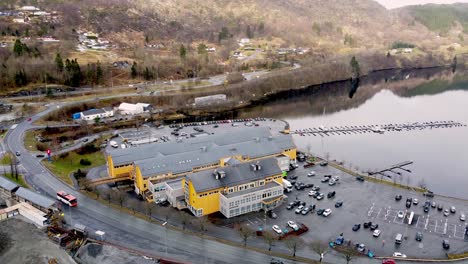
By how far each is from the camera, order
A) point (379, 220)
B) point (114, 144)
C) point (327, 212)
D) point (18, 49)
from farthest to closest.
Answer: point (18, 49)
point (114, 144)
point (327, 212)
point (379, 220)

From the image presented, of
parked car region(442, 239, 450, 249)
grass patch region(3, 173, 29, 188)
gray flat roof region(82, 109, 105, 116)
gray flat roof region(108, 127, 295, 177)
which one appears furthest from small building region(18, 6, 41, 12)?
parked car region(442, 239, 450, 249)

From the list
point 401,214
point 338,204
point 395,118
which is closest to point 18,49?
point 395,118

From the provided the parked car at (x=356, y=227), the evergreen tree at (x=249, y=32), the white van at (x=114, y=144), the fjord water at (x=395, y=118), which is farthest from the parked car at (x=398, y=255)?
the evergreen tree at (x=249, y=32)

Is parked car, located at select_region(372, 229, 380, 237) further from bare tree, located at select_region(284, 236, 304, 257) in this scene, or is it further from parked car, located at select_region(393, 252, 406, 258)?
bare tree, located at select_region(284, 236, 304, 257)

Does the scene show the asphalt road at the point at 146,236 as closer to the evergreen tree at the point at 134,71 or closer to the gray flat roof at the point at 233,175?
the gray flat roof at the point at 233,175

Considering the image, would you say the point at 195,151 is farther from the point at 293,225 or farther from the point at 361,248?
the point at 361,248

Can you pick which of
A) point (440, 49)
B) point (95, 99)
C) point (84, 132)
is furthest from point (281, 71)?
point (440, 49)
